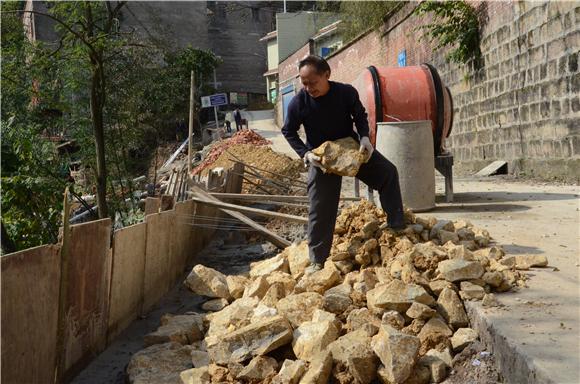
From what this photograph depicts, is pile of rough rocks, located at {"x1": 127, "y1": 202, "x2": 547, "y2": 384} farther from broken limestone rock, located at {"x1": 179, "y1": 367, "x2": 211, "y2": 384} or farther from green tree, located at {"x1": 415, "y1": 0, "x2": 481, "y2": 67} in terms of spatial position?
green tree, located at {"x1": 415, "y1": 0, "x2": 481, "y2": 67}

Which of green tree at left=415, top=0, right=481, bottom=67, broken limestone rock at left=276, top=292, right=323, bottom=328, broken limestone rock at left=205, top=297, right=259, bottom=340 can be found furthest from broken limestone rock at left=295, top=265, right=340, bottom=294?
green tree at left=415, top=0, right=481, bottom=67

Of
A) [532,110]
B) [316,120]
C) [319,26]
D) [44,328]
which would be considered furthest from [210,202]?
[319,26]

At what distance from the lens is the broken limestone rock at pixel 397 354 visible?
2.80m

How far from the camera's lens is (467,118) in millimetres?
12078

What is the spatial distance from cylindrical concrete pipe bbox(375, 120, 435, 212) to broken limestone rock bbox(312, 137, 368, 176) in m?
1.82

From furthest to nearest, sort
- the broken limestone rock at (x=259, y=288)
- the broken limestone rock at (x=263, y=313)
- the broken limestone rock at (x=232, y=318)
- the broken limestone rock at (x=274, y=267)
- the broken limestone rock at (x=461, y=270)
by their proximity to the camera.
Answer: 1. the broken limestone rock at (x=274, y=267)
2. the broken limestone rock at (x=259, y=288)
3. the broken limestone rock at (x=232, y=318)
4. the broken limestone rock at (x=263, y=313)
5. the broken limestone rock at (x=461, y=270)

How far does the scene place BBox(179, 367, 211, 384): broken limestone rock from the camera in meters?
3.37

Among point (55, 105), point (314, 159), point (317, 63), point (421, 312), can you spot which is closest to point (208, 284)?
point (314, 159)

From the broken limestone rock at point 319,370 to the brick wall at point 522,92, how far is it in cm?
630

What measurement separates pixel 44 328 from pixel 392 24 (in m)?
15.8

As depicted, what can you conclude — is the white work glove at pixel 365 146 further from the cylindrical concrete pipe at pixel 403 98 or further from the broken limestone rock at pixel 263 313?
the cylindrical concrete pipe at pixel 403 98

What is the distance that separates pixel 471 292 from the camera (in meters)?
3.27

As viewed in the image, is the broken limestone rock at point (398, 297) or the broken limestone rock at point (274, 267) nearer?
the broken limestone rock at point (398, 297)

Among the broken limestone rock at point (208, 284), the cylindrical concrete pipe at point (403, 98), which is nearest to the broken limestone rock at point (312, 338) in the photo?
the broken limestone rock at point (208, 284)
